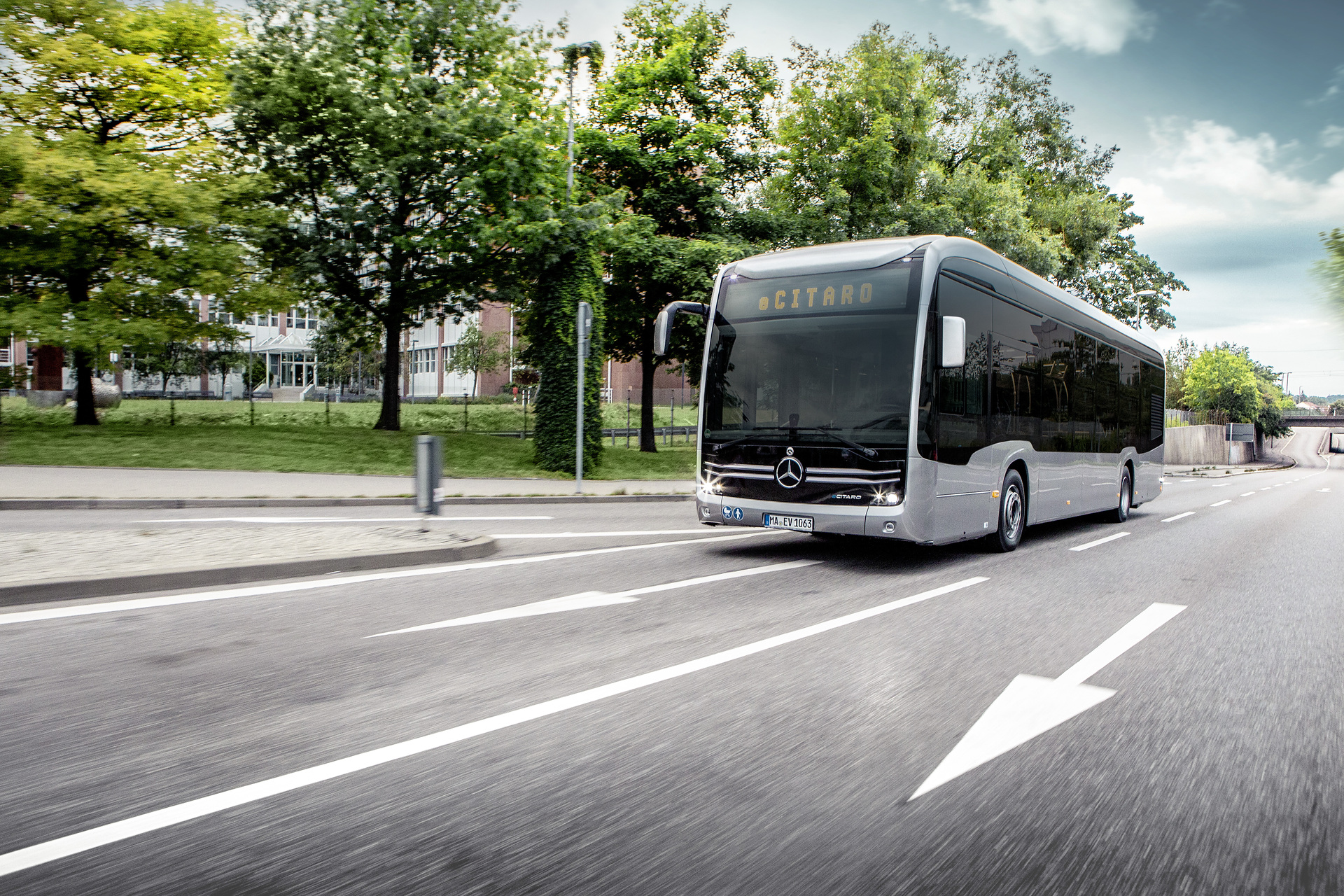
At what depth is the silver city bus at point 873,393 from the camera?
8.77 m

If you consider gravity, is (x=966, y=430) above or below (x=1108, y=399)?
below

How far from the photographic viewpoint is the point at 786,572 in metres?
8.70

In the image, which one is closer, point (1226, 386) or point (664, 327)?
point (664, 327)

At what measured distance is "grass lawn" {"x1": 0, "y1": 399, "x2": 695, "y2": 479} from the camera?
793 inches

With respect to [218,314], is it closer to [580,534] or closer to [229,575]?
[580,534]

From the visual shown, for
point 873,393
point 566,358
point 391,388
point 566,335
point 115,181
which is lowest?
point 873,393

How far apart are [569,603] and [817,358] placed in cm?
381

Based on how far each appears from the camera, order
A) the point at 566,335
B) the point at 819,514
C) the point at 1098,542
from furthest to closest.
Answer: the point at 566,335 → the point at 1098,542 → the point at 819,514

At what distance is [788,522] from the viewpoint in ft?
29.7

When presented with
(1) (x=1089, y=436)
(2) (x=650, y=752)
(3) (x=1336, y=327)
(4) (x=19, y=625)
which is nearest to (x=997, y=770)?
(2) (x=650, y=752)

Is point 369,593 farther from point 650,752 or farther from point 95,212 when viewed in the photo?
point 95,212

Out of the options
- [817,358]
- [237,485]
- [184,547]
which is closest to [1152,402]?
[817,358]

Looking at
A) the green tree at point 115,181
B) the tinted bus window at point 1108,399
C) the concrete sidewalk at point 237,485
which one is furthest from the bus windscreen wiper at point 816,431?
the green tree at point 115,181

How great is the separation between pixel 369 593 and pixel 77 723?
3.24 metres
